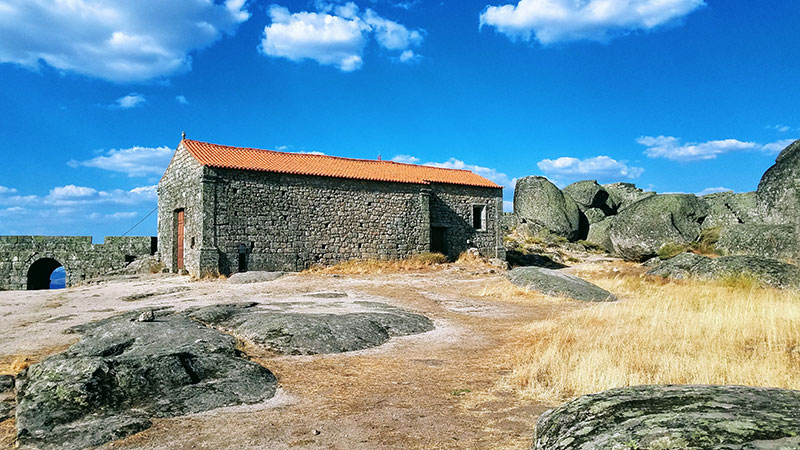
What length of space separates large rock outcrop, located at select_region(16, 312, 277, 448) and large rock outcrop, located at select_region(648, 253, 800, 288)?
1129cm

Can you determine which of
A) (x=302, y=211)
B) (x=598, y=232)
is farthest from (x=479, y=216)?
(x=598, y=232)

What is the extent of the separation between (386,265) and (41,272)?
18.2 m

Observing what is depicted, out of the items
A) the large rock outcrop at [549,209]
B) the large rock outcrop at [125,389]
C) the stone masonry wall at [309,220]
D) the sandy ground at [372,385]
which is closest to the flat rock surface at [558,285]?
the sandy ground at [372,385]

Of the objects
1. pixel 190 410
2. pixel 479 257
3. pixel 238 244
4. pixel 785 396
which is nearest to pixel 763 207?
Result: pixel 785 396

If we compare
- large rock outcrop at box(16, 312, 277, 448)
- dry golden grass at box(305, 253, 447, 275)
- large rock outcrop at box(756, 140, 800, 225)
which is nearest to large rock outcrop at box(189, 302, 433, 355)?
large rock outcrop at box(16, 312, 277, 448)

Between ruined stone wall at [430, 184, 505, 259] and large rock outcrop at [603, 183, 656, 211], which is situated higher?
large rock outcrop at [603, 183, 656, 211]

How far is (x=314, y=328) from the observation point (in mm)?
8219

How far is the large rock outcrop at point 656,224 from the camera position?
13828 millimetres

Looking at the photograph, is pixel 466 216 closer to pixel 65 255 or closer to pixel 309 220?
pixel 309 220

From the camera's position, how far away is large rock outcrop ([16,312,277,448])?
455cm

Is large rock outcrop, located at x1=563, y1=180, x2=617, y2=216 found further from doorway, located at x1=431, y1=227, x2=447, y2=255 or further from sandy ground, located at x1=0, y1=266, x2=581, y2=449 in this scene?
sandy ground, located at x1=0, y1=266, x2=581, y2=449

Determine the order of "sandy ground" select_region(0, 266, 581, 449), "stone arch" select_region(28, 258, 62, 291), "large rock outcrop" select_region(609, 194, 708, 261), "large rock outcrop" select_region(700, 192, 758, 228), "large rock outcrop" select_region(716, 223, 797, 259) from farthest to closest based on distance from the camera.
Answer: "stone arch" select_region(28, 258, 62, 291)
"large rock outcrop" select_region(609, 194, 708, 261)
"large rock outcrop" select_region(700, 192, 758, 228)
"large rock outcrop" select_region(716, 223, 797, 259)
"sandy ground" select_region(0, 266, 581, 449)

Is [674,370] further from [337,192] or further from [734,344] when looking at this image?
[337,192]

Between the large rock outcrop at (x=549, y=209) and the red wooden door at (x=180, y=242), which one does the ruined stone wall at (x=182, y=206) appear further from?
the large rock outcrop at (x=549, y=209)
